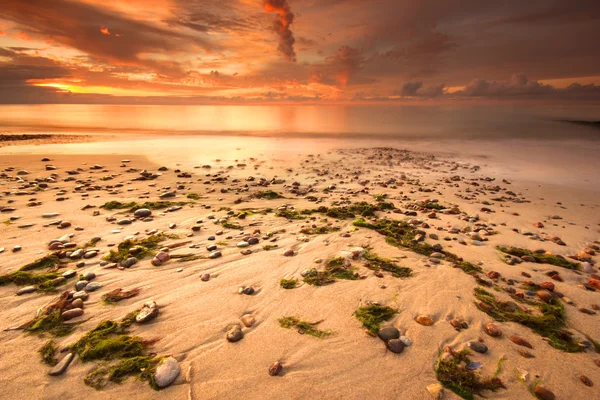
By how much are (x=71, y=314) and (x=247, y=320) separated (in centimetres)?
226

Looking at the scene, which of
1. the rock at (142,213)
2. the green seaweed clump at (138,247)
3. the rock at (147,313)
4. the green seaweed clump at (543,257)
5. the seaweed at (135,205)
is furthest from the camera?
the seaweed at (135,205)

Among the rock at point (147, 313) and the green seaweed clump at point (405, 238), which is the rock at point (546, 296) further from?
the rock at point (147, 313)

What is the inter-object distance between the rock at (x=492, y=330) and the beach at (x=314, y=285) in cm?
3

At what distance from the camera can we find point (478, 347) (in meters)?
3.19

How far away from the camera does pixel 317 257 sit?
5.25 metres

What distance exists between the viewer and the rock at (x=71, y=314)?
353 centimetres

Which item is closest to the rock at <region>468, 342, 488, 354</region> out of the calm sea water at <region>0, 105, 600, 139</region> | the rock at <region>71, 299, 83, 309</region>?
the rock at <region>71, 299, 83, 309</region>

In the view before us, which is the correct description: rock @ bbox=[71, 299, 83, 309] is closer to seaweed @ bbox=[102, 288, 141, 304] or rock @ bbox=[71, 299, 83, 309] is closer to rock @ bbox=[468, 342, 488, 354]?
seaweed @ bbox=[102, 288, 141, 304]

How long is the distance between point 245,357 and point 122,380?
1.21 meters

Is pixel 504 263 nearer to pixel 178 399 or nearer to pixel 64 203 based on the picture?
pixel 178 399

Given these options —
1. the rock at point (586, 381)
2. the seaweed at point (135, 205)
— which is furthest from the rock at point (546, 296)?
the seaweed at point (135, 205)

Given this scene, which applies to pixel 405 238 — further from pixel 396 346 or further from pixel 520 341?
pixel 396 346

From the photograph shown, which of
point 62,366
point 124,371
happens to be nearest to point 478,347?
point 124,371

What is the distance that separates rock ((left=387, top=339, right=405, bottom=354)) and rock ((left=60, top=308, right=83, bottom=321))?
3894 mm
